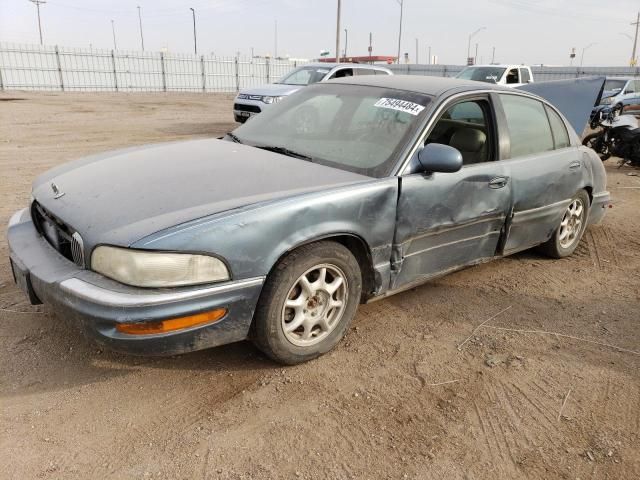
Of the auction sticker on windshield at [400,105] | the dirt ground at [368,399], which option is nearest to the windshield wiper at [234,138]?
the auction sticker on windshield at [400,105]

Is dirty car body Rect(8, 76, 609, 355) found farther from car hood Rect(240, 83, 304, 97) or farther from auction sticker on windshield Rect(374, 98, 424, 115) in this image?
car hood Rect(240, 83, 304, 97)

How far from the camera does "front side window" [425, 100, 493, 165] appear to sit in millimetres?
3707

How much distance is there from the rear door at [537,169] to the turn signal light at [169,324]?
8.04 feet

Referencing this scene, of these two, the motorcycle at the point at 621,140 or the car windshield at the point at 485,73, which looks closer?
the motorcycle at the point at 621,140

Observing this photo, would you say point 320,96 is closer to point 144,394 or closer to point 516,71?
point 144,394

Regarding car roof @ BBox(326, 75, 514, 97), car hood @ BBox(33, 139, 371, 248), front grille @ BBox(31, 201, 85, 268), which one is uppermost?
car roof @ BBox(326, 75, 514, 97)

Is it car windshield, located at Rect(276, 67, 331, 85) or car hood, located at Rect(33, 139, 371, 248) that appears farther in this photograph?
car windshield, located at Rect(276, 67, 331, 85)

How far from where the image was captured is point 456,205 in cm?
345

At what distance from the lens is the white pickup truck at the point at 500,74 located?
15.2 m

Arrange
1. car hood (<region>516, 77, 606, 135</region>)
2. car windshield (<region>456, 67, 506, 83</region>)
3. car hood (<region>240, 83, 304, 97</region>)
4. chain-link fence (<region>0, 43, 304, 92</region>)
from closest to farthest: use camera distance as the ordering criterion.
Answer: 1. car hood (<region>516, 77, 606, 135</region>)
2. car hood (<region>240, 83, 304, 97</region>)
3. car windshield (<region>456, 67, 506, 83</region>)
4. chain-link fence (<region>0, 43, 304, 92</region>)

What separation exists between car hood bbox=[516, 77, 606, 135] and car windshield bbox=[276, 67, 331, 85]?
224 inches

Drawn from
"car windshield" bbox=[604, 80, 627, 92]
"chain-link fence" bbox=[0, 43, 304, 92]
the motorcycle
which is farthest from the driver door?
"chain-link fence" bbox=[0, 43, 304, 92]

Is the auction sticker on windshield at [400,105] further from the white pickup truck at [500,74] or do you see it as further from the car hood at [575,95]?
the white pickup truck at [500,74]

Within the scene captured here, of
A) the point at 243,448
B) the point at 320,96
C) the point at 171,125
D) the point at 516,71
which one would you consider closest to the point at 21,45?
the point at 171,125
